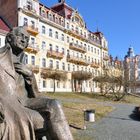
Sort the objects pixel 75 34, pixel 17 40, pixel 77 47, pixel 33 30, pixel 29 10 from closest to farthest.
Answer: pixel 17 40 → pixel 29 10 → pixel 33 30 → pixel 75 34 → pixel 77 47

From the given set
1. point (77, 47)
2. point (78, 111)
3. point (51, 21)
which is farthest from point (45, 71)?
point (78, 111)

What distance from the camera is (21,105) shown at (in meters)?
3.24

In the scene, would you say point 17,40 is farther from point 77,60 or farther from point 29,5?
point 77,60

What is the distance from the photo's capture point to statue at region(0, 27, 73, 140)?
2930 mm

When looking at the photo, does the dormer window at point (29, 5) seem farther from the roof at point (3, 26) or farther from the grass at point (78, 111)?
the grass at point (78, 111)

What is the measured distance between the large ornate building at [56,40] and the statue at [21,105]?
3343cm

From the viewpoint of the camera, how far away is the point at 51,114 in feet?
10.3

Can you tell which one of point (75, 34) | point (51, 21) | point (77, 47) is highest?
point (51, 21)

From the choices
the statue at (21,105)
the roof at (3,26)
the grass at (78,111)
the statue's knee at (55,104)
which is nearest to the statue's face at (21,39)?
the statue at (21,105)

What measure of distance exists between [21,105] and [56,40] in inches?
1912

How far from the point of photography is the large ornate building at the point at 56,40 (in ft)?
144

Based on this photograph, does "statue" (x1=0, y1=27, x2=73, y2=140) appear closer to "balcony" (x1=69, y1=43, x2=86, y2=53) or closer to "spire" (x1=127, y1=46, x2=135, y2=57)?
"balcony" (x1=69, y1=43, x2=86, y2=53)

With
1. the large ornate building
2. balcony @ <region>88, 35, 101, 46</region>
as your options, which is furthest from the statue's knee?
balcony @ <region>88, 35, 101, 46</region>

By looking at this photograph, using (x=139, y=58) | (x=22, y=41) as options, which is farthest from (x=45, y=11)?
(x=139, y=58)
